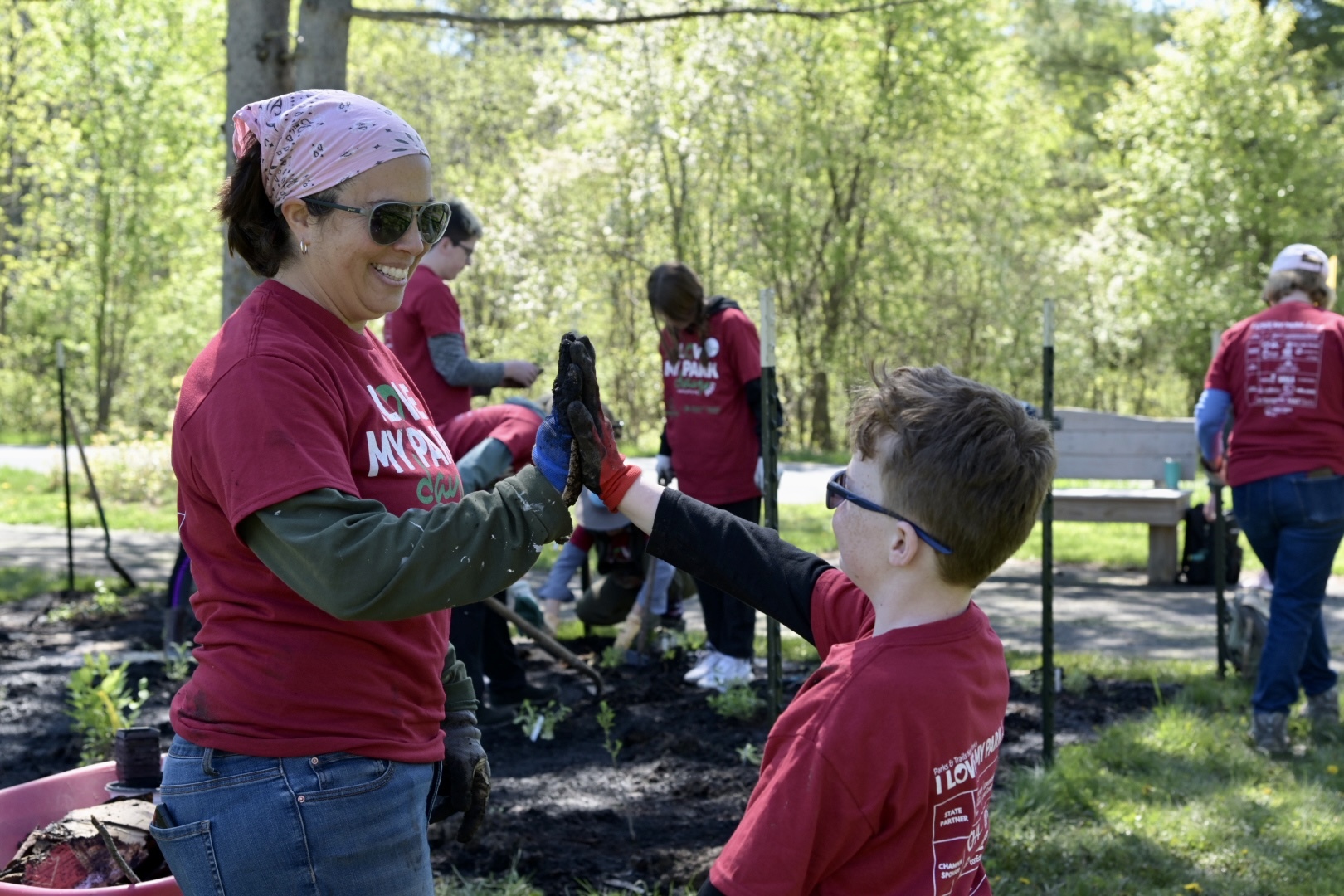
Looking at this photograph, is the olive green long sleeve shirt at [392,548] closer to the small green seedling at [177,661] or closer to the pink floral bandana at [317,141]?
the pink floral bandana at [317,141]

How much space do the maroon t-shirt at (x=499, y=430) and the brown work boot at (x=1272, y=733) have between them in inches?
124

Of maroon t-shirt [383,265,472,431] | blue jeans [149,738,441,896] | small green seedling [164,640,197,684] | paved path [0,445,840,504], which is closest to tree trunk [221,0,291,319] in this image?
maroon t-shirt [383,265,472,431]

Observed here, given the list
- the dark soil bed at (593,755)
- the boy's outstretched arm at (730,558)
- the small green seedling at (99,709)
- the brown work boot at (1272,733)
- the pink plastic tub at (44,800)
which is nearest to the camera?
the boy's outstretched arm at (730,558)

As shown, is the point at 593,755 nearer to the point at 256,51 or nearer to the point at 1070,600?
the point at 256,51

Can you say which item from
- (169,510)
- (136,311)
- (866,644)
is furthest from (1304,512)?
(136,311)

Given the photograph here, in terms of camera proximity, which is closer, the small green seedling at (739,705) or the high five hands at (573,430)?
the high five hands at (573,430)

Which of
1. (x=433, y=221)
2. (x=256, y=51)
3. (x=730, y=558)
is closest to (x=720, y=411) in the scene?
(x=256, y=51)

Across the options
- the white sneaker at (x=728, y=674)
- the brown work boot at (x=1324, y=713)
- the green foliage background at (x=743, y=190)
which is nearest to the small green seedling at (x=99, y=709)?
the white sneaker at (x=728, y=674)

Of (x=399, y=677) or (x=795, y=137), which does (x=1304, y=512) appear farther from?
(x=795, y=137)

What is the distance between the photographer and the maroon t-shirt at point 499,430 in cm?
504

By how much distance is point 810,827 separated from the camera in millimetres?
1661

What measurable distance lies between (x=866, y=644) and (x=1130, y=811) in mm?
3090

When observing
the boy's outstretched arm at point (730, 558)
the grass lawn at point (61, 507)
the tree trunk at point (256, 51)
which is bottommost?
the grass lawn at point (61, 507)

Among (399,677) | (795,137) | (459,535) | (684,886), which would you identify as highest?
(795,137)
